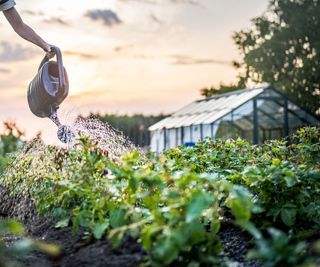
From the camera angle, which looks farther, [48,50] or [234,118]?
[234,118]

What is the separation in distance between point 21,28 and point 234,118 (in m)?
14.5

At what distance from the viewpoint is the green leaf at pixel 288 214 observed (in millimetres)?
3092

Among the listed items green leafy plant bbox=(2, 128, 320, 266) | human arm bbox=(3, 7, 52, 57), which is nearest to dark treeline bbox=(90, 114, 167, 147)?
human arm bbox=(3, 7, 52, 57)

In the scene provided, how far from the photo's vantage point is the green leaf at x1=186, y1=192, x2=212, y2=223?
1.91m

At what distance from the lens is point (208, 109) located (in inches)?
766

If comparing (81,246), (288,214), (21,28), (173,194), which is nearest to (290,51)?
(21,28)

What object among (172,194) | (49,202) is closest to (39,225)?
(49,202)

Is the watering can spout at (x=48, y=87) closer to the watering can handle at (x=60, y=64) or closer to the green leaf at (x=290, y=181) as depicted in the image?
the watering can handle at (x=60, y=64)

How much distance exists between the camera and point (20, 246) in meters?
1.71

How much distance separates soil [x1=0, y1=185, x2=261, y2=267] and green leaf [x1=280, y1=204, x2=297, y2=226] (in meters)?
0.24

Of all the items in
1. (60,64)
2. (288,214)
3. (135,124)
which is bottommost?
(288,214)

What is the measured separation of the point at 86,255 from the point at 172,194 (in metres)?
0.57

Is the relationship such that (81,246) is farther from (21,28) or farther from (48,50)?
(21,28)

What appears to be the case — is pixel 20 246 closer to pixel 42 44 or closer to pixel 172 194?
pixel 172 194
